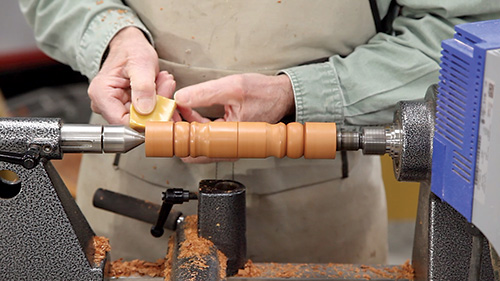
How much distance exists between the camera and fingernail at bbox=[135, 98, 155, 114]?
960 mm

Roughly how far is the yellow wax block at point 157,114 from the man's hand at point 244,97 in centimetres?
2

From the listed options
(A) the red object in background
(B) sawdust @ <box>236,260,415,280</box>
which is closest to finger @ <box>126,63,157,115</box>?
(B) sawdust @ <box>236,260,415,280</box>

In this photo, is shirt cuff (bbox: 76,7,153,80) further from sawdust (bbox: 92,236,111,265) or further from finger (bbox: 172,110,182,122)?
sawdust (bbox: 92,236,111,265)

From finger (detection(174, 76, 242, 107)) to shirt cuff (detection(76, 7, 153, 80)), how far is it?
0.70 ft

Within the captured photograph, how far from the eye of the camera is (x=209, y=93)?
988 millimetres

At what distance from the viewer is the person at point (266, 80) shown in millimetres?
1044

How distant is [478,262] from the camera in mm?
766

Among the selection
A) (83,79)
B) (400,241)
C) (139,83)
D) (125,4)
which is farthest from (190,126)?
(400,241)

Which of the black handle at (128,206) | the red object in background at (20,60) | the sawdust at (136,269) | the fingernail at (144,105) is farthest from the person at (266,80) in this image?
the red object in background at (20,60)

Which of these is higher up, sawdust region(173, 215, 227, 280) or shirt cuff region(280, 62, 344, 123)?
shirt cuff region(280, 62, 344, 123)

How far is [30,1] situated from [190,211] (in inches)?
20.6

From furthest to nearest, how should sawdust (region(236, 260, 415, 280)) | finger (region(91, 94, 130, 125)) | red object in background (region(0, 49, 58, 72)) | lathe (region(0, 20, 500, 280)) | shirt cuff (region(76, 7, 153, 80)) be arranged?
1. red object in background (region(0, 49, 58, 72))
2. shirt cuff (region(76, 7, 153, 80))
3. finger (region(91, 94, 130, 125))
4. sawdust (region(236, 260, 415, 280))
5. lathe (region(0, 20, 500, 280))

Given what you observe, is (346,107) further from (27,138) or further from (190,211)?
(27,138)

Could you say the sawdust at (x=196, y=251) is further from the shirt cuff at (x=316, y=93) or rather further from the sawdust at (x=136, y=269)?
the shirt cuff at (x=316, y=93)
